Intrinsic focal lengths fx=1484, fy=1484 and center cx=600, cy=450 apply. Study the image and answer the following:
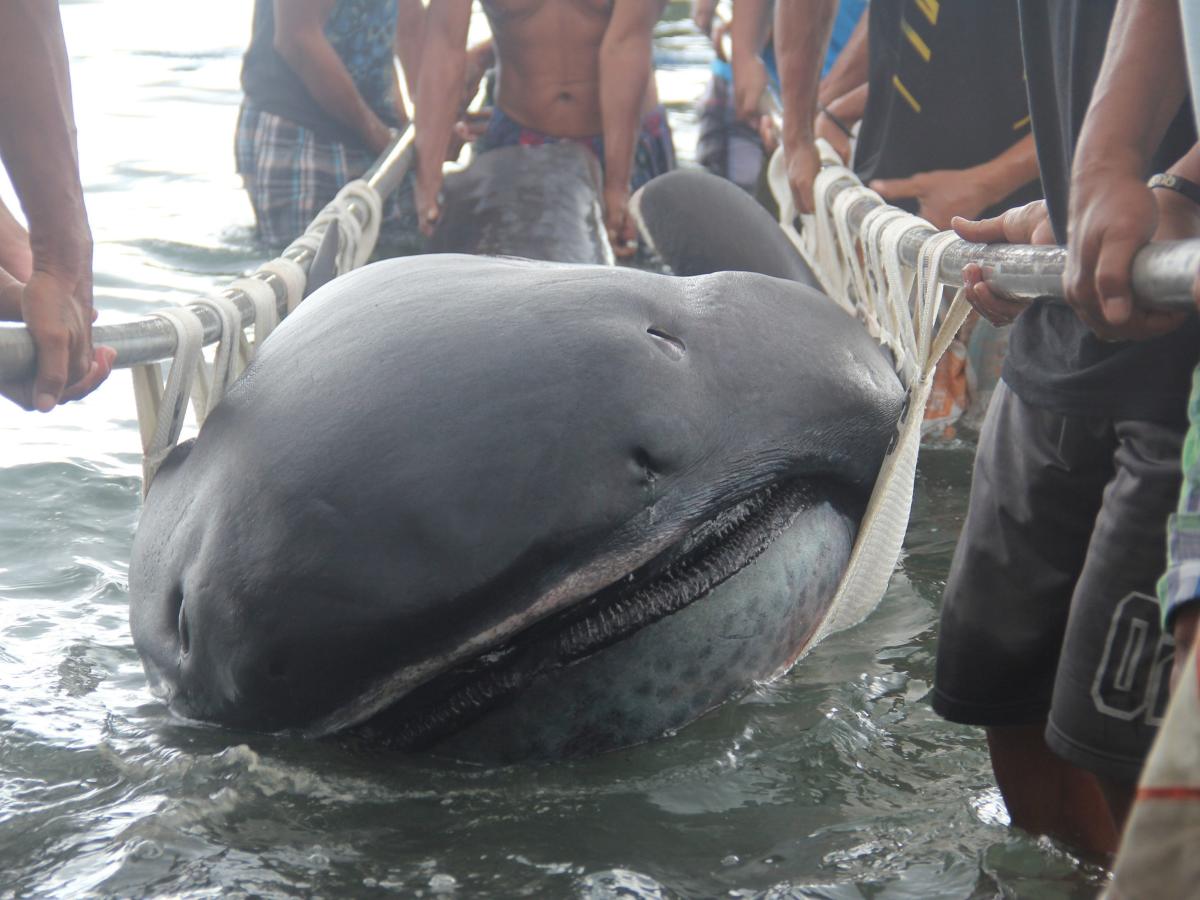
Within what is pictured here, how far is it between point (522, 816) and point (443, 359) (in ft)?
2.31

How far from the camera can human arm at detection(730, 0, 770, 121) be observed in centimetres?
687

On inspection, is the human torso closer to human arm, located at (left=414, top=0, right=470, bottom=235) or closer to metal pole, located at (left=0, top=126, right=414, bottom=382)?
human arm, located at (left=414, top=0, right=470, bottom=235)

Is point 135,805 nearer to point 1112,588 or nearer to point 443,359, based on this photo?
point 443,359

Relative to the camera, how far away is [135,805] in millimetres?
2346

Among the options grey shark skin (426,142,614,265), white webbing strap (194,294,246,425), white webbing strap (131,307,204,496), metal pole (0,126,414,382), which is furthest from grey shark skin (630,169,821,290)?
white webbing strap (131,307,204,496)

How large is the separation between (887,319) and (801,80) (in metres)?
1.54

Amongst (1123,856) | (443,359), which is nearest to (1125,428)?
(1123,856)

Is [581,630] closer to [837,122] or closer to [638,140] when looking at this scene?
[837,122]

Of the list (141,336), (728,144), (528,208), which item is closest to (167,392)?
(141,336)

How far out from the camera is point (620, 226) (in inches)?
212

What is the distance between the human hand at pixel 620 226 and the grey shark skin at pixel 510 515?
286cm

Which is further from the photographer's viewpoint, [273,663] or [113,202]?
[113,202]

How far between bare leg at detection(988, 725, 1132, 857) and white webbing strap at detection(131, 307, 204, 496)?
158 cm

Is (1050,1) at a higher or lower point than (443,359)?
higher
